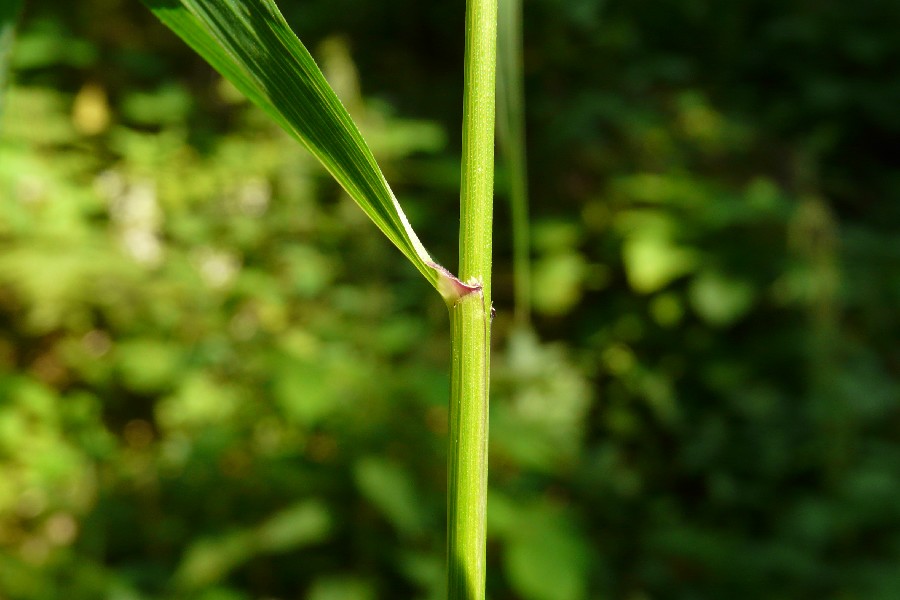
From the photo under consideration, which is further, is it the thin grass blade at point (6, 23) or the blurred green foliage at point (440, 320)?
the blurred green foliage at point (440, 320)

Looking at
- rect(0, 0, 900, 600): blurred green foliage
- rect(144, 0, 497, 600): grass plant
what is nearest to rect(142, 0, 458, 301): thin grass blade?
rect(144, 0, 497, 600): grass plant

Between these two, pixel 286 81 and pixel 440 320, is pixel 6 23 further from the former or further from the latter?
pixel 440 320

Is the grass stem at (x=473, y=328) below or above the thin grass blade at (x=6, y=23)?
below

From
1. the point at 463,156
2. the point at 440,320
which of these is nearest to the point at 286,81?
the point at 463,156

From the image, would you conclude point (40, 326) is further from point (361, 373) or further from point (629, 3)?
point (629, 3)

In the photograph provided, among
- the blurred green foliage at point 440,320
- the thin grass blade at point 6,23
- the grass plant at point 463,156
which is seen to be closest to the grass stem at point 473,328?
the grass plant at point 463,156

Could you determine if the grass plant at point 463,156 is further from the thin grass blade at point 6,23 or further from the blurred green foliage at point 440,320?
the blurred green foliage at point 440,320
